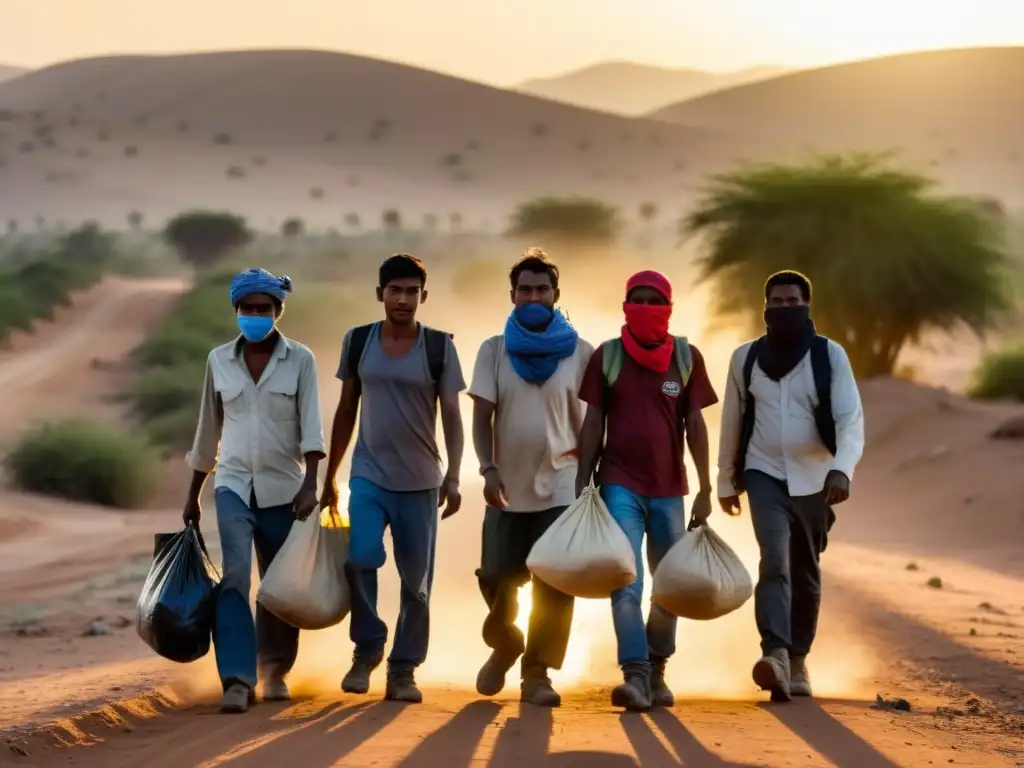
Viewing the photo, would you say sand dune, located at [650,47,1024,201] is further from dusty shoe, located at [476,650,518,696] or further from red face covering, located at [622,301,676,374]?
dusty shoe, located at [476,650,518,696]

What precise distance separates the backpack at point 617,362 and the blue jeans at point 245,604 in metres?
1.49

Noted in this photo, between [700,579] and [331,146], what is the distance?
314 ft

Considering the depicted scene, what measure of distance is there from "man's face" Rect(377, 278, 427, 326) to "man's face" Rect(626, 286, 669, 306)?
0.91 metres

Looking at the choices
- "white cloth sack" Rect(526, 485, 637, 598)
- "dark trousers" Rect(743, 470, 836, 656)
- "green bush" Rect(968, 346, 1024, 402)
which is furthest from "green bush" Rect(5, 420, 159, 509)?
"white cloth sack" Rect(526, 485, 637, 598)

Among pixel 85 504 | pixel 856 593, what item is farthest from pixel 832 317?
pixel 856 593

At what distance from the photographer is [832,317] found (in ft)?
78.3

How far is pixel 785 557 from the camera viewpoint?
7977 millimetres

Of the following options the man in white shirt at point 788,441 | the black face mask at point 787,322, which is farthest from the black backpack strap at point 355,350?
the black face mask at point 787,322

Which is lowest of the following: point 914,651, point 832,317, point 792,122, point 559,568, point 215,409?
point 914,651

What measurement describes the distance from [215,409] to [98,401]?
2115 centimetres

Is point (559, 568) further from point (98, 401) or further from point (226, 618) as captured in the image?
point (98, 401)

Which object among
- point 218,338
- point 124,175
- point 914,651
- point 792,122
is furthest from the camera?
point 792,122

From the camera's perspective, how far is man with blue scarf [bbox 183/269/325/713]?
7711mm

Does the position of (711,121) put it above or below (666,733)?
above
